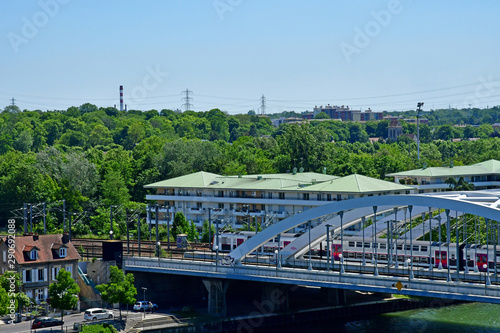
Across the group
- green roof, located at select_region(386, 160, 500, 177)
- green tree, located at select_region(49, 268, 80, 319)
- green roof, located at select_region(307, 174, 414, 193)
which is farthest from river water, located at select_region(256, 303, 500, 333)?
green roof, located at select_region(386, 160, 500, 177)

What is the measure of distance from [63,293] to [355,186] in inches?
1408

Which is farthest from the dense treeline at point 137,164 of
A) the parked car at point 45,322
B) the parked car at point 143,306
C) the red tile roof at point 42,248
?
the parked car at point 45,322

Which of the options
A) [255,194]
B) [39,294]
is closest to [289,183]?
[255,194]

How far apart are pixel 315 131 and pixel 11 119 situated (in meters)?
86.3

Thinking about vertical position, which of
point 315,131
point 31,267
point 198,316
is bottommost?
point 198,316

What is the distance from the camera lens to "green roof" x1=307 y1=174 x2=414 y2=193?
257 feet

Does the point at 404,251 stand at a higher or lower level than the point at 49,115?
lower

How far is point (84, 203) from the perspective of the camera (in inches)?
3659

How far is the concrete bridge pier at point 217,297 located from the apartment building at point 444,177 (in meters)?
47.2

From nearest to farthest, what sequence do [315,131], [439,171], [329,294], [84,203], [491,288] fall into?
[491,288]
[329,294]
[84,203]
[439,171]
[315,131]

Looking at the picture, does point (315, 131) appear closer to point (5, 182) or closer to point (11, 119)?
point (5, 182)

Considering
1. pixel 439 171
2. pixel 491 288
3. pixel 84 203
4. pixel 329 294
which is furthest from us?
pixel 439 171

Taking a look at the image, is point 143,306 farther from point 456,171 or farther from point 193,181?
point 456,171

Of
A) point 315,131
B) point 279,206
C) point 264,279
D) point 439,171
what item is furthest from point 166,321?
point 315,131
